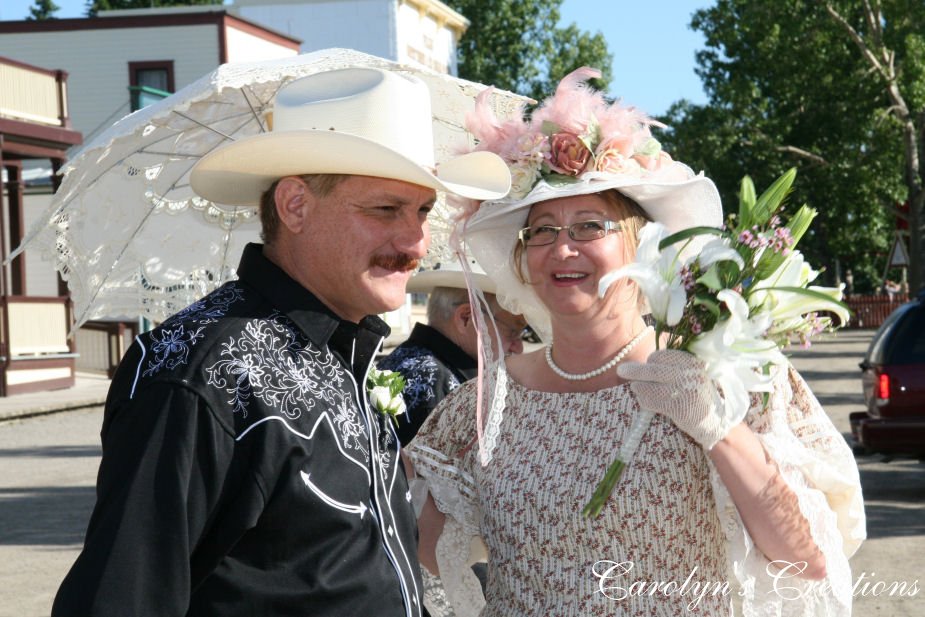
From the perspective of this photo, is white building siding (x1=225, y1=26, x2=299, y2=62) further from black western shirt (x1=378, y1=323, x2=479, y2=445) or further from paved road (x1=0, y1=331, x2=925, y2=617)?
black western shirt (x1=378, y1=323, x2=479, y2=445)

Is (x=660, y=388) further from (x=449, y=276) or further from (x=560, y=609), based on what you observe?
(x=449, y=276)

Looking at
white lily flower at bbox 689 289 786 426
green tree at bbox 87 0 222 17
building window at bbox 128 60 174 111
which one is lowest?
white lily flower at bbox 689 289 786 426

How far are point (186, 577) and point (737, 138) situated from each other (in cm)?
3310

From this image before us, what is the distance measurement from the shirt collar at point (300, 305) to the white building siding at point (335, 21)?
41.4 meters

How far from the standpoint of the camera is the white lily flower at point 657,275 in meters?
2.96

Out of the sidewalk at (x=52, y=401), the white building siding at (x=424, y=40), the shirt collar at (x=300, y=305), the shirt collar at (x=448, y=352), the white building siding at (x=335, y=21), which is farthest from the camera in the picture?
the white building siding at (x=424, y=40)

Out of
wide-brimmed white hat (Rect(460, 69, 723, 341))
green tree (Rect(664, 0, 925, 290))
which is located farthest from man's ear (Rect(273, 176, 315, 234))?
green tree (Rect(664, 0, 925, 290))

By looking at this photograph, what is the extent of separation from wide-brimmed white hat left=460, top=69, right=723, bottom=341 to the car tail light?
7056mm

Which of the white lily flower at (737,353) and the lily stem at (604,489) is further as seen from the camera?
the lily stem at (604,489)

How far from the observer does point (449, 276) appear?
5.62 meters

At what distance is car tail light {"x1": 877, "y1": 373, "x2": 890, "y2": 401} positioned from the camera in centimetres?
998

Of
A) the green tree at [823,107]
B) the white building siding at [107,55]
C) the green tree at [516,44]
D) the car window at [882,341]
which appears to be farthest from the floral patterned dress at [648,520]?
the green tree at [516,44]

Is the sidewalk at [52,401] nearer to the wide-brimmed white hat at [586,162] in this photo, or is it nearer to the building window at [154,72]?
the building window at [154,72]

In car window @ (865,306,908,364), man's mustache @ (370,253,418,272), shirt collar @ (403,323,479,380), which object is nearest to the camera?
man's mustache @ (370,253,418,272)
